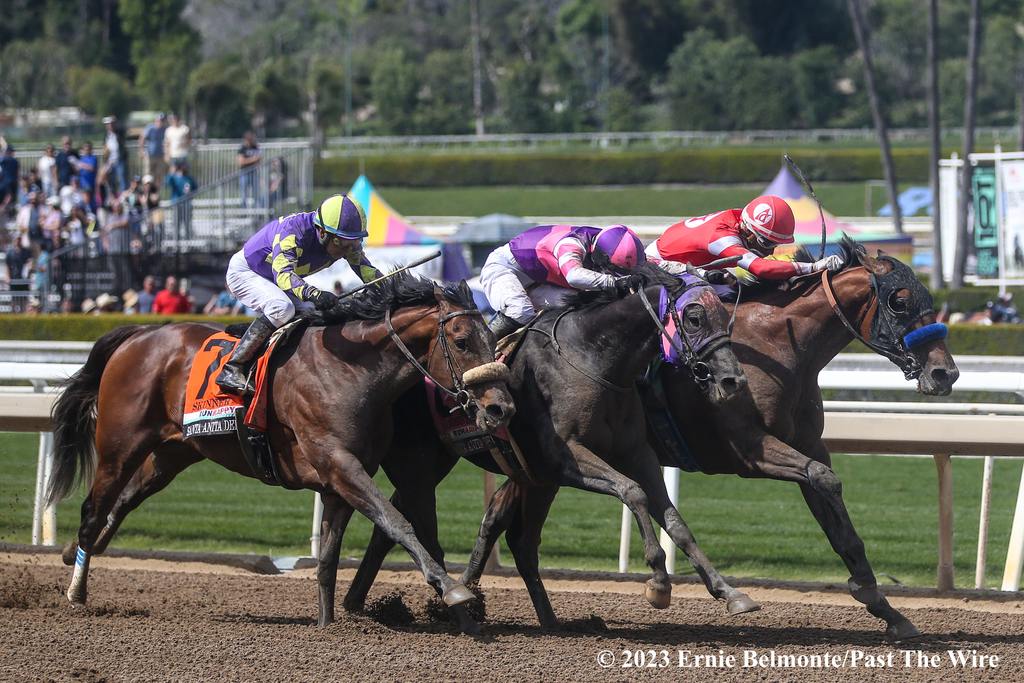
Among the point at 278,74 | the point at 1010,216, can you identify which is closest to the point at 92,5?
the point at 278,74

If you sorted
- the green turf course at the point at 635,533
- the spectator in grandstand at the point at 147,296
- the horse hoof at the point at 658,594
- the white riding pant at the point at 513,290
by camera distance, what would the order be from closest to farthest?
the horse hoof at the point at 658,594 → the white riding pant at the point at 513,290 → the green turf course at the point at 635,533 → the spectator in grandstand at the point at 147,296

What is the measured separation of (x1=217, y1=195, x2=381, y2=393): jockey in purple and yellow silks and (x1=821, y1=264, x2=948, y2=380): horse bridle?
1835 millimetres

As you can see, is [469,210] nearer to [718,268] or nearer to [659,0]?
[659,0]

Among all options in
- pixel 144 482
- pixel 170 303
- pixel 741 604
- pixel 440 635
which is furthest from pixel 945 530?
pixel 170 303

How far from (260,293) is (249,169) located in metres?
12.7

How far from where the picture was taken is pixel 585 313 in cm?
533

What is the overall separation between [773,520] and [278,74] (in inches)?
1730

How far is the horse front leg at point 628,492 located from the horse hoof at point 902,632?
2.58ft

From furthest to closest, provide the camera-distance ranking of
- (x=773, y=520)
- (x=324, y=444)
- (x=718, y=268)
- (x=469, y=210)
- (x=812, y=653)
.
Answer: (x=469, y=210) < (x=773, y=520) < (x=718, y=268) < (x=324, y=444) < (x=812, y=653)

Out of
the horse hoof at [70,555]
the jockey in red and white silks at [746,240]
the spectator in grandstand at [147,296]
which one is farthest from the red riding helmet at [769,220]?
the spectator in grandstand at [147,296]

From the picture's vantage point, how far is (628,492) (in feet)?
16.2

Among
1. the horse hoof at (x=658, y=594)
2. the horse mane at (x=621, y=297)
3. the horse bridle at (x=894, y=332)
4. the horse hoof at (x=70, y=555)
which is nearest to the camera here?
the horse hoof at (x=658, y=594)

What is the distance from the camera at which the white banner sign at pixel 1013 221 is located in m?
16.4

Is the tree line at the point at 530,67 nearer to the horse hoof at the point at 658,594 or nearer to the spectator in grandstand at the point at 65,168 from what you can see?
the spectator in grandstand at the point at 65,168
